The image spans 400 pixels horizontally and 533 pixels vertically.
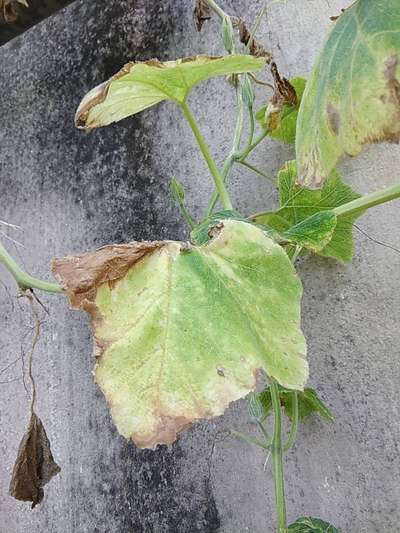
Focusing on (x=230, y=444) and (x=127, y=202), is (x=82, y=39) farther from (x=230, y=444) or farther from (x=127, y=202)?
(x=230, y=444)

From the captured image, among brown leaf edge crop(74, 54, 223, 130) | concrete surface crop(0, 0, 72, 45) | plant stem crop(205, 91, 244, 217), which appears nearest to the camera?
brown leaf edge crop(74, 54, 223, 130)

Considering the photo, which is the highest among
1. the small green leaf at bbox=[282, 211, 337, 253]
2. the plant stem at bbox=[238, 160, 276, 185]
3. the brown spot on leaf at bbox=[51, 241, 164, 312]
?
the brown spot on leaf at bbox=[51, 241, 164, 312]

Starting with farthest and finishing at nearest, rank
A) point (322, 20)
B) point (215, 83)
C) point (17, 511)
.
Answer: point (17, 511), point (215, 83), point (322, 20)

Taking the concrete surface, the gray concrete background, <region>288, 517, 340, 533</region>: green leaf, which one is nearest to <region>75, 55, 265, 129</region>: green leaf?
the gray concrete background

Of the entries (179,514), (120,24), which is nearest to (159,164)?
(120,24)

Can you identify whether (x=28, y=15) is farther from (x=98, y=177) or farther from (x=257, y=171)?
(x=257, y=171)

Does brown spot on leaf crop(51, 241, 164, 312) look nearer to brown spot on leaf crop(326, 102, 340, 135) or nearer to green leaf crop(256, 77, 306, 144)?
brown spot on leaf crop(326, 102, 340, 135)
